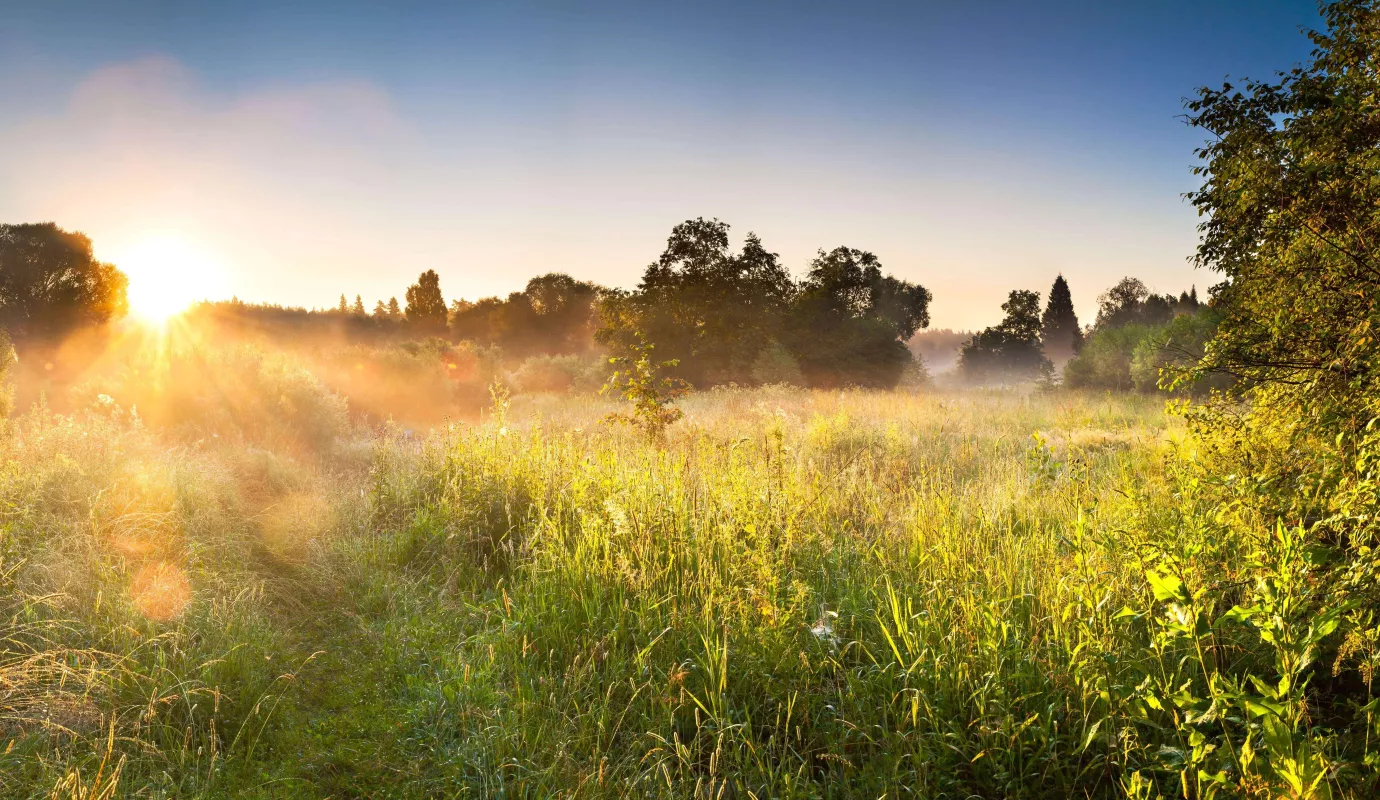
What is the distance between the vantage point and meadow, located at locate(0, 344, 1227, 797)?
97.5 inches

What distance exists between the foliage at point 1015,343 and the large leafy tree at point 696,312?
108 ft

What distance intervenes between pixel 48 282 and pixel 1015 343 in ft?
201

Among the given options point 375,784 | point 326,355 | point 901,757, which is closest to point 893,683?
point 901,757

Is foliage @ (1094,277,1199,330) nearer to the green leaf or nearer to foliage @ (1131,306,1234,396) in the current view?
foliage @ (1131,306,1234,396)

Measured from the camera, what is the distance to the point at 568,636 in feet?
11.2

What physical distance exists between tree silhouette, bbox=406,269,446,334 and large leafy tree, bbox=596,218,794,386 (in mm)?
26479

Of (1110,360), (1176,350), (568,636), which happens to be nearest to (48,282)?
(568,636)

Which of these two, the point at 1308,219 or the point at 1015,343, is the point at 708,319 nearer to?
the point at 1308,219

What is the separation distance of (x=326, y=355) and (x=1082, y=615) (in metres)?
23.4

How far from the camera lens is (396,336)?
39562mm

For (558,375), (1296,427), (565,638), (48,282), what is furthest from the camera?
(558,375)

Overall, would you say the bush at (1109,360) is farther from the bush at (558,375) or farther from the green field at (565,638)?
the green field at (565,638)

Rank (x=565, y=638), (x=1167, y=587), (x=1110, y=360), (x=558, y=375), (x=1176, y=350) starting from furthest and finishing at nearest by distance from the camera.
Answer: (x=558, y=375) → (x=1110, y=360) → (x=1176, y=350) → (x=565, y=638) → (x=1167, y=587)

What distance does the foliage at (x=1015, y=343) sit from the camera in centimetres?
5378
